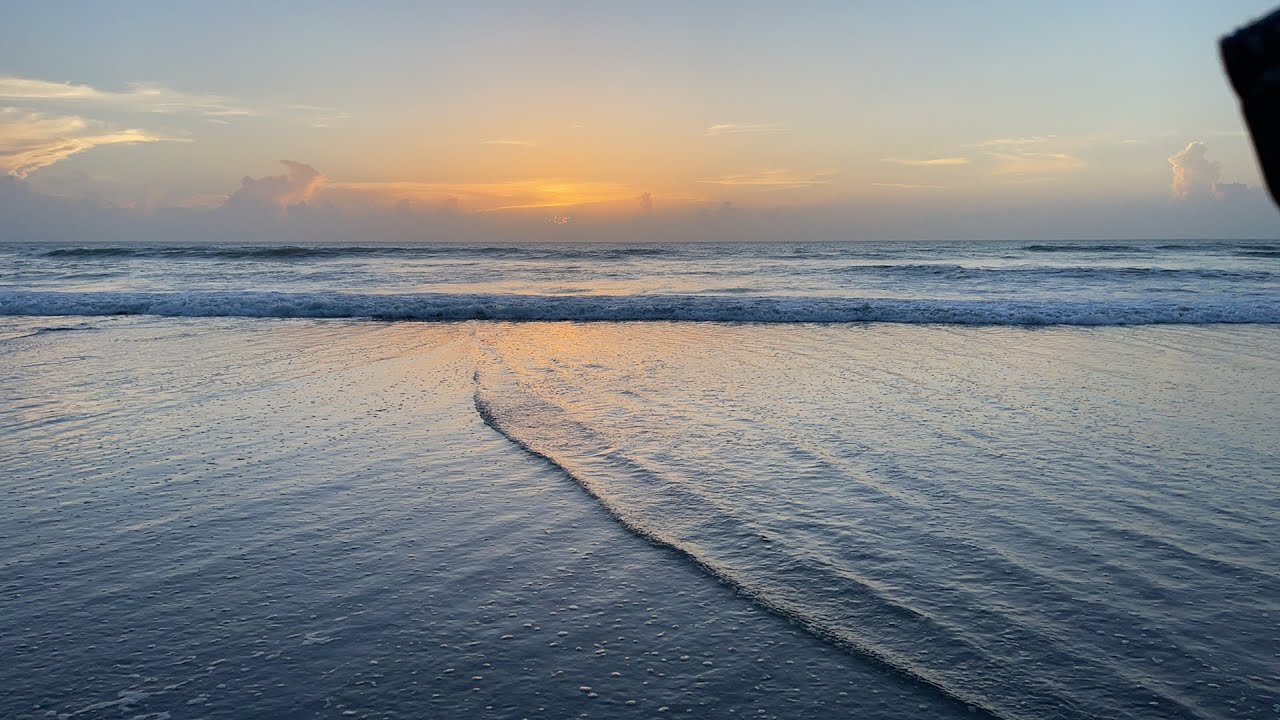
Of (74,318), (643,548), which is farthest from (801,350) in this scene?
(74,318)

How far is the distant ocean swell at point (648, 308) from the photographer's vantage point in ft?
69.2

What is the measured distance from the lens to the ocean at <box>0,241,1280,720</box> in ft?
10.9

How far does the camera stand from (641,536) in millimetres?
5078

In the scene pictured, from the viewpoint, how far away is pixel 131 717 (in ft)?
10.1

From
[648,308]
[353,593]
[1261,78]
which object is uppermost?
[1261,78]

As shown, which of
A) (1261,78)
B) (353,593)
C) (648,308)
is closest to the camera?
(1261,78)

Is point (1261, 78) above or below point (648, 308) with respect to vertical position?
above

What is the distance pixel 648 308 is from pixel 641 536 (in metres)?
18.8

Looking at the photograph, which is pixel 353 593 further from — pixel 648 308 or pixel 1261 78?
pixel 648 308

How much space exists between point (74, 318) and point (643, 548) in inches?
939

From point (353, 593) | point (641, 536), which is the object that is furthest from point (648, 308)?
point (353, 593)

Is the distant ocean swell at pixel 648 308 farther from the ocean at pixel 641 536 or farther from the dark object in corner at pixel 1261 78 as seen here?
the dark object in corner at pixel 1261 78

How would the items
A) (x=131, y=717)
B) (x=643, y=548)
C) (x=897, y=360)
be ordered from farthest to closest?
(x=897, y=360)
(x=643, y=548)
(x=131, y=717)

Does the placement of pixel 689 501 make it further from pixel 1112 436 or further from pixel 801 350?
pixel 801 350
